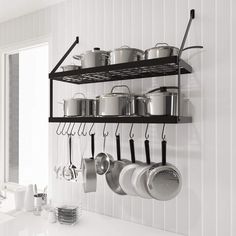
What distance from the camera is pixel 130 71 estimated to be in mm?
1489

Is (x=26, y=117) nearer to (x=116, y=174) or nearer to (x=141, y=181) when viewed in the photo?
(x=116, y=174)

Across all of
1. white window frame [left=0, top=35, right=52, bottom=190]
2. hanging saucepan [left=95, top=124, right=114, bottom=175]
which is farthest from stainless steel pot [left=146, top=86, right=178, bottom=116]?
white window frame [left=0, top=35, right=52, bottom=190]

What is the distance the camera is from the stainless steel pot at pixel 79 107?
1605 millimetres

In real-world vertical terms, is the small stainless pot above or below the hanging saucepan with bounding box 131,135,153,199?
above

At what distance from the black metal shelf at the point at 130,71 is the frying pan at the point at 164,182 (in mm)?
391

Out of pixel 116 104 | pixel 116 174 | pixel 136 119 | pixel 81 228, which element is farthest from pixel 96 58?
pixel 81 228

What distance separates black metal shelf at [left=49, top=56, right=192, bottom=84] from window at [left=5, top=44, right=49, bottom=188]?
92 centimetres

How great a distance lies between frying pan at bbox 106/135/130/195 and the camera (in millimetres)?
1639

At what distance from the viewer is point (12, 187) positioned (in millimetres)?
2500

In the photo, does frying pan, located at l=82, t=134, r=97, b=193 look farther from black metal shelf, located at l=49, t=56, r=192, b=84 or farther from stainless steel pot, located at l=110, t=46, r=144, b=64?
stainless steel pot, located at l=110, t=46, r=144, b=64

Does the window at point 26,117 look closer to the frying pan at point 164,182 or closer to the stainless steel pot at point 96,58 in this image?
the stainless steel pot at point 96,58

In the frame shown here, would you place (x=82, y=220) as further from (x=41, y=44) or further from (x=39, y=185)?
(x=41, y=44)

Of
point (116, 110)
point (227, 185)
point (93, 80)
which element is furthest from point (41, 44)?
point (227, 185)

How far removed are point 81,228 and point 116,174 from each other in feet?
1.25
